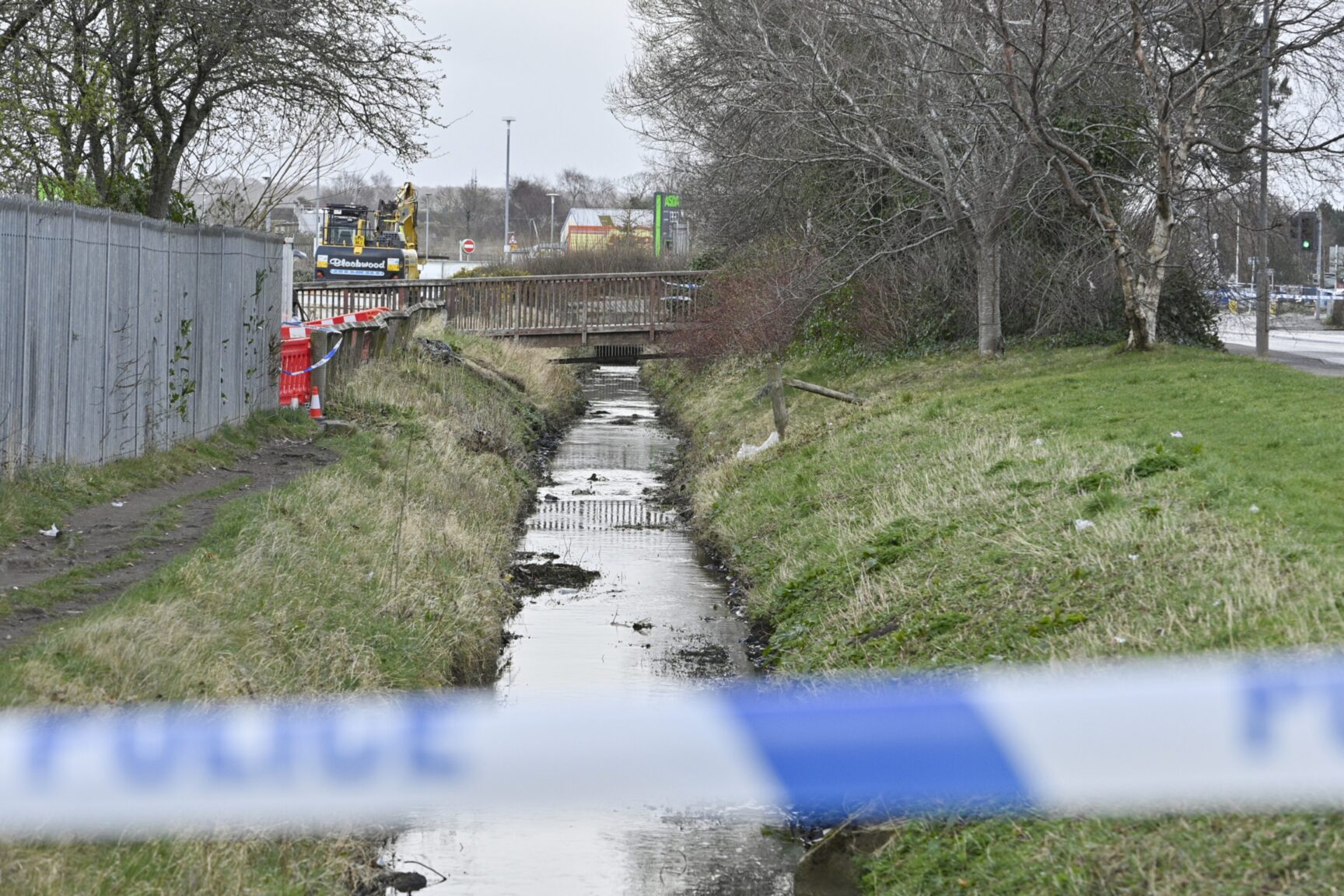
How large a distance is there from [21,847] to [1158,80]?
51.9 feet

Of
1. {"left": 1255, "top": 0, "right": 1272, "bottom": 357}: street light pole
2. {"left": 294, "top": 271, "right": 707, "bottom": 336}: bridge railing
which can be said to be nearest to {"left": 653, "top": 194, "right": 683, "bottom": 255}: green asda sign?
{"left": 294, "top": 271, "right": 707, "bottom": 336}: bridge railing

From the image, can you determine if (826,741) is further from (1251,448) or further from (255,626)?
(1251,448)

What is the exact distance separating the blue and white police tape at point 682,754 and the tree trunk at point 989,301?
19.2m

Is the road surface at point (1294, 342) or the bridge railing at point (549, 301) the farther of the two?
the bridge railing at point (549, 301)

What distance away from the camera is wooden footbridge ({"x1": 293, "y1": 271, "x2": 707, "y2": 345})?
32594mm

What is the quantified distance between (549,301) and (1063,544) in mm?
25715

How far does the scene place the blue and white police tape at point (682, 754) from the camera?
7.04 ft

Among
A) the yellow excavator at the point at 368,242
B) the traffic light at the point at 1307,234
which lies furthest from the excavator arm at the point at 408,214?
the traffic light at the point at 1307,234

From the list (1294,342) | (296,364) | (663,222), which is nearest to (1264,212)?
(1294,342)

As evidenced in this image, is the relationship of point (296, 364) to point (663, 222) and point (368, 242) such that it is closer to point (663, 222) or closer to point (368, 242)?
point (368, 242)

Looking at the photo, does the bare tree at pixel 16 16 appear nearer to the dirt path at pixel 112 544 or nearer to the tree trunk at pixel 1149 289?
the dirt path at pixel 112 544

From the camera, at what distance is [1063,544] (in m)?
8.78

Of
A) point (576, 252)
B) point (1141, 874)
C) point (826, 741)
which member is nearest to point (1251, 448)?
Result: point (1141, 874)

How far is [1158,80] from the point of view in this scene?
684 inches
